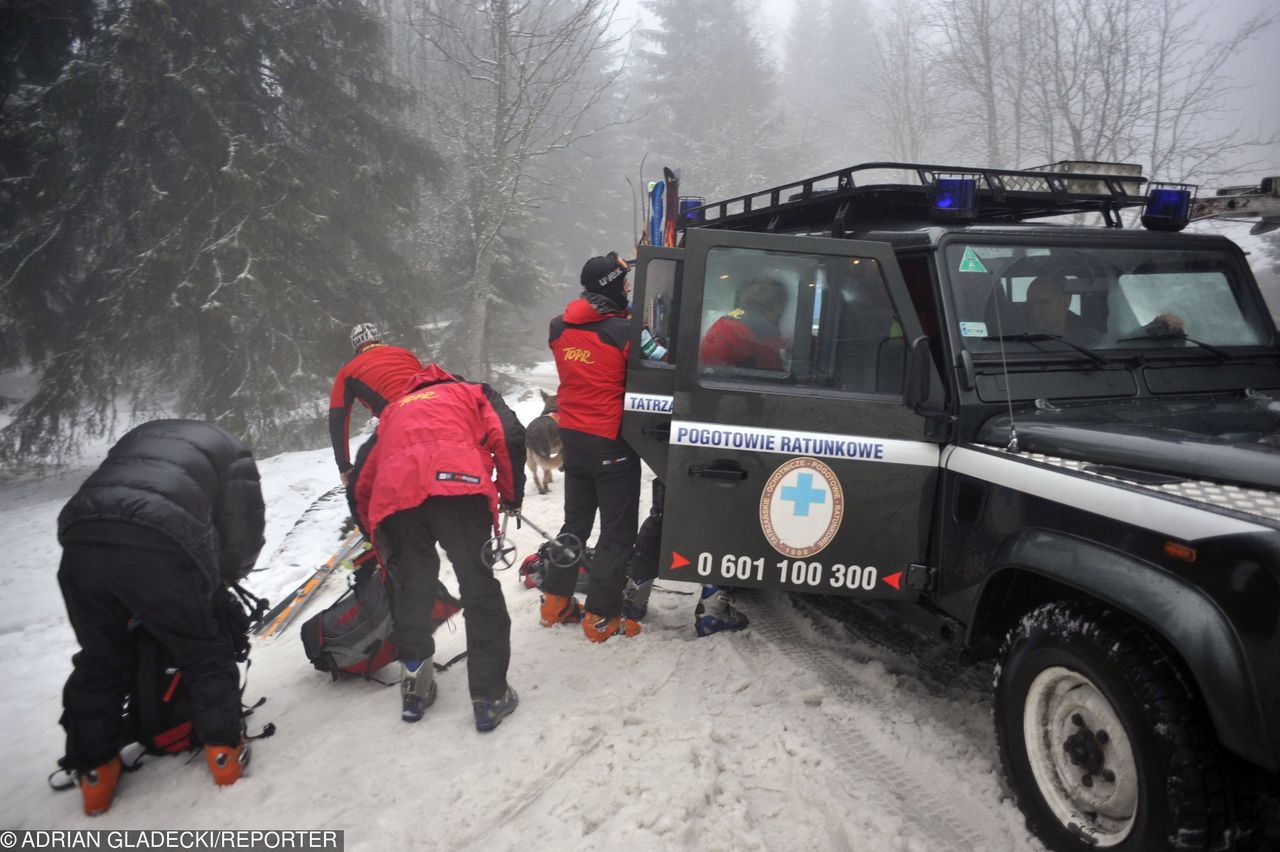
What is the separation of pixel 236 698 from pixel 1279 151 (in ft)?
69.4

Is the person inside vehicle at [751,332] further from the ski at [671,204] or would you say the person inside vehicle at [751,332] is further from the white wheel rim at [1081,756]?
the ski at [671,204]

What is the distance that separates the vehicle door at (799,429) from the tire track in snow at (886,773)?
2.18 feet

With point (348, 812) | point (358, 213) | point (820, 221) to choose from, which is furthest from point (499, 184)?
point (348, 812)

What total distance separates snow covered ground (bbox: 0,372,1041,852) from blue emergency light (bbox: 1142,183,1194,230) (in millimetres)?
2554

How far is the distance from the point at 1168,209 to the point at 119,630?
5.38 m

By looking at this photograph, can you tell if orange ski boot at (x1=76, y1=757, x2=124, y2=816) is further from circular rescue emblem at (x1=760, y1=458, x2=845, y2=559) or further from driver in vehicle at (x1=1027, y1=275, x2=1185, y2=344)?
driver in vehicle at (x1=1027, y1=275, x2=1185, y2=344)

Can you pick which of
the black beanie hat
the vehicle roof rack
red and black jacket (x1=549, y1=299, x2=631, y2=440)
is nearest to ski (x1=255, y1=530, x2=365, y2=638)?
red and black jacket (x1=549, y1=299, x2=631, y2=440)

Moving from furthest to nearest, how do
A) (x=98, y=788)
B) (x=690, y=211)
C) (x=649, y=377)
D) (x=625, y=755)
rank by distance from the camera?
(x=690, y=211) → (x=649, y=377) → (x=625, y=755) → (x=98, y=788)

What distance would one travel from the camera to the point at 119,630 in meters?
3.08

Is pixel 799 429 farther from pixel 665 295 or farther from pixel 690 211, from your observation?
pixel 690 211

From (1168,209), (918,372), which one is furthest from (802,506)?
(1168,209)

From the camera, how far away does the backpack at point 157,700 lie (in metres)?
3.23

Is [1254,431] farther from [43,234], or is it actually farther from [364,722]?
[43,234]

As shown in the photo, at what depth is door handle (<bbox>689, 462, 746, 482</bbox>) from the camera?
11.2ft
